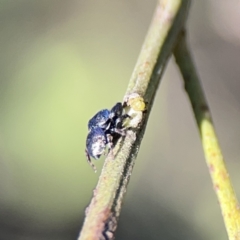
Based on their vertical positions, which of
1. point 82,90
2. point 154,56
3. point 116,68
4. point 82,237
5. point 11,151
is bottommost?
point 82,237

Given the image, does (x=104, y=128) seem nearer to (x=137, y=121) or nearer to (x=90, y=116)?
(x=137, y=121)

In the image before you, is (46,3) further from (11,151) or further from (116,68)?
(11,151)

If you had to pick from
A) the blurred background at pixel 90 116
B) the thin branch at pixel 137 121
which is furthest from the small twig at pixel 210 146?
the blurred background at pixel 90 116

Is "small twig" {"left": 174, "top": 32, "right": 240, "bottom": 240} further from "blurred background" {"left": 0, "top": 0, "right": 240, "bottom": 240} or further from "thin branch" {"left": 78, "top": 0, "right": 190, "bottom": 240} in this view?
"blurred background" {"left": 0, "top": 0, "right": 240, "bottom": 240}

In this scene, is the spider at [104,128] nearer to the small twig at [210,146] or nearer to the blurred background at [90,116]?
the small twig at [210,146]

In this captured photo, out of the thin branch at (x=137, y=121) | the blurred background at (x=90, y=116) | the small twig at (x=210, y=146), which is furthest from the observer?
the blurred background at (x=90, y=116)

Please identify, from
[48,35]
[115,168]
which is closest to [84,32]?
[48,35]
